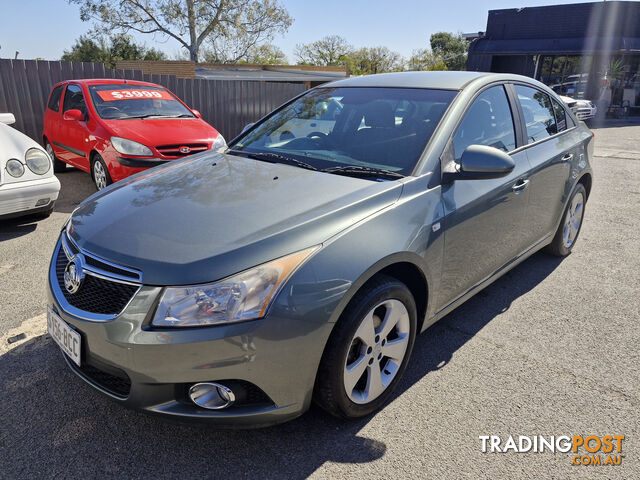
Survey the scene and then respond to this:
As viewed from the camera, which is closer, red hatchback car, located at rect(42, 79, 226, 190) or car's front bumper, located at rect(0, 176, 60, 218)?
car's front bumper, located at rect(0, 176, 60, 218)

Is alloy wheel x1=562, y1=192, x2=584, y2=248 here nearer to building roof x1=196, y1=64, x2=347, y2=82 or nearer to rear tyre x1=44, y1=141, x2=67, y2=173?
rear tyre x1=44, y1=141, x2=67, y2=173

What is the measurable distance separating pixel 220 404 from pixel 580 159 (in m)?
3.74

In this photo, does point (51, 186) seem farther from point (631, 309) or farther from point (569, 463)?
point (631, 309)

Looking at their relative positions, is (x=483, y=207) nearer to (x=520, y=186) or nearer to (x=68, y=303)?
(x=520, y=186)

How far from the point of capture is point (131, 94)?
7047 mm

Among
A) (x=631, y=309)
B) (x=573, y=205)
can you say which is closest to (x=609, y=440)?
(x=631, y=309)

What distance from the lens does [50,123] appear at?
7477 mm

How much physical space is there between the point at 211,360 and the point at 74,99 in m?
6.69

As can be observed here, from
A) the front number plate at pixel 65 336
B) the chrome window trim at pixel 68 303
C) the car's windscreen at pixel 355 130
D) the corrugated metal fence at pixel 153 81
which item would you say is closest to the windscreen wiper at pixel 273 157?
the car's windscreen at pixel 355 130

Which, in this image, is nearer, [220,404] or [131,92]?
[220,404]

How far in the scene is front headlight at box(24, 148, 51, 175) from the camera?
4723 millimetres

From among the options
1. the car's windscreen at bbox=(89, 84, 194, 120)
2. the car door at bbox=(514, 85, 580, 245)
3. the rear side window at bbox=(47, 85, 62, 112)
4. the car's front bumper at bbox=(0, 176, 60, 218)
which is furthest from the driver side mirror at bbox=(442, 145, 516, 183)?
the rear side window at bbox=(47, 85, 62, 112)

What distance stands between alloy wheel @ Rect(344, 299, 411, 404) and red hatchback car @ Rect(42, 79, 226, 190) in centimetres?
380

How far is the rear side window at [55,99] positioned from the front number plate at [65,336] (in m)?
6.36
